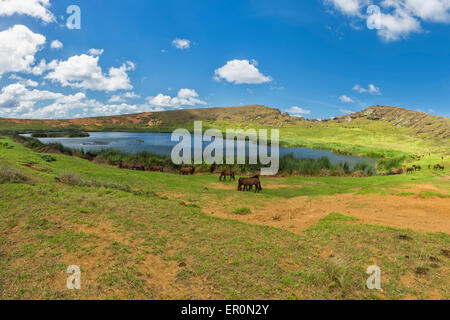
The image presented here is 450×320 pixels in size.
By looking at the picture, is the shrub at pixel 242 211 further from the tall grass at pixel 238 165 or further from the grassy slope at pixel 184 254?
the tall grass at pixel 238 165

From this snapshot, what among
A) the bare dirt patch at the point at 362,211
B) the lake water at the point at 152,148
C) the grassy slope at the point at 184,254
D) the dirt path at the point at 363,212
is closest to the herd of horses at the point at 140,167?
the lake water at the point at 152,148

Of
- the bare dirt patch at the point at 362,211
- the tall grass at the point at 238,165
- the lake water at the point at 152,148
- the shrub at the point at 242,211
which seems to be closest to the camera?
the bare dirt patch at the point at 362,211

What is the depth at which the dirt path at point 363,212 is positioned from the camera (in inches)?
396

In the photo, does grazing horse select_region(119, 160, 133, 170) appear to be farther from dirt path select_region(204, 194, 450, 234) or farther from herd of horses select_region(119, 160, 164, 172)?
dirt path select_region(204, 194, 450, 234)

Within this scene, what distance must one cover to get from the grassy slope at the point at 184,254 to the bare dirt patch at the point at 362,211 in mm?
1212

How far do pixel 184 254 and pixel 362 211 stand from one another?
34.9 ft

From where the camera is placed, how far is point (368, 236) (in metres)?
8.20

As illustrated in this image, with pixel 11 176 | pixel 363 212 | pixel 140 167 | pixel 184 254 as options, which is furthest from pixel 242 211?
pixel 140 167

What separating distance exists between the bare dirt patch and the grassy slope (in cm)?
121

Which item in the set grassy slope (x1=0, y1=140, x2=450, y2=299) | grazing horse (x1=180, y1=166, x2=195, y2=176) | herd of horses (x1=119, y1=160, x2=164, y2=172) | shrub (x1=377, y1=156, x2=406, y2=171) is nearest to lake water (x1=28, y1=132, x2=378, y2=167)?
shrub (x1=377, y1=156, x2=406, y2=171)
